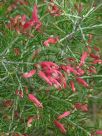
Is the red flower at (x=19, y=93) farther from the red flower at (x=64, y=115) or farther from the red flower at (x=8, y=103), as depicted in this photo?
the red flower at (x=64, y=115)

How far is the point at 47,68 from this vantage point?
3.22 metres

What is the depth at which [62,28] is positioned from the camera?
3910mm

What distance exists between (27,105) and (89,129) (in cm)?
69

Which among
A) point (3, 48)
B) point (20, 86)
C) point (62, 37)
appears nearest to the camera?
point (20, 86)

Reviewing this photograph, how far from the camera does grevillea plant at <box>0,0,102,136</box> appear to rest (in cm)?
338

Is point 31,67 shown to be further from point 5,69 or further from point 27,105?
point 27,105

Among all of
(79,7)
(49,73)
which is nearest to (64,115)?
(49,73)

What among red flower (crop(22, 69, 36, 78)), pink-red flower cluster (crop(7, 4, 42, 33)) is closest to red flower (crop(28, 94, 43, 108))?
red flower (crop(22, 69, 36, 78))

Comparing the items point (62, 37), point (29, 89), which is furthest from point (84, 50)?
point (29, 89)

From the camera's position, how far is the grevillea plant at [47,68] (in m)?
3.38

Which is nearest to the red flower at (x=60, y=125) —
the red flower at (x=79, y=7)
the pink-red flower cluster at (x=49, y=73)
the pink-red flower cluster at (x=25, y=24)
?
the pink-red flower cluster at (x=49, y=73)

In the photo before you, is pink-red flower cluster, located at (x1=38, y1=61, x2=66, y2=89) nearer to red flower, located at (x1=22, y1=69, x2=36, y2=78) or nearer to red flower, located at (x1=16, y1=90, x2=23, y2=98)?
red flower, located at (x1=22, y1=69, x2=36, y2=78)

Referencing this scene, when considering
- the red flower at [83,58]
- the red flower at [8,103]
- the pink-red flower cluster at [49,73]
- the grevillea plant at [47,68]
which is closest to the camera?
the pink-red flower cluster at [49,73]

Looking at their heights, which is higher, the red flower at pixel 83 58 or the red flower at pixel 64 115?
the red flower at pixel 83 58
